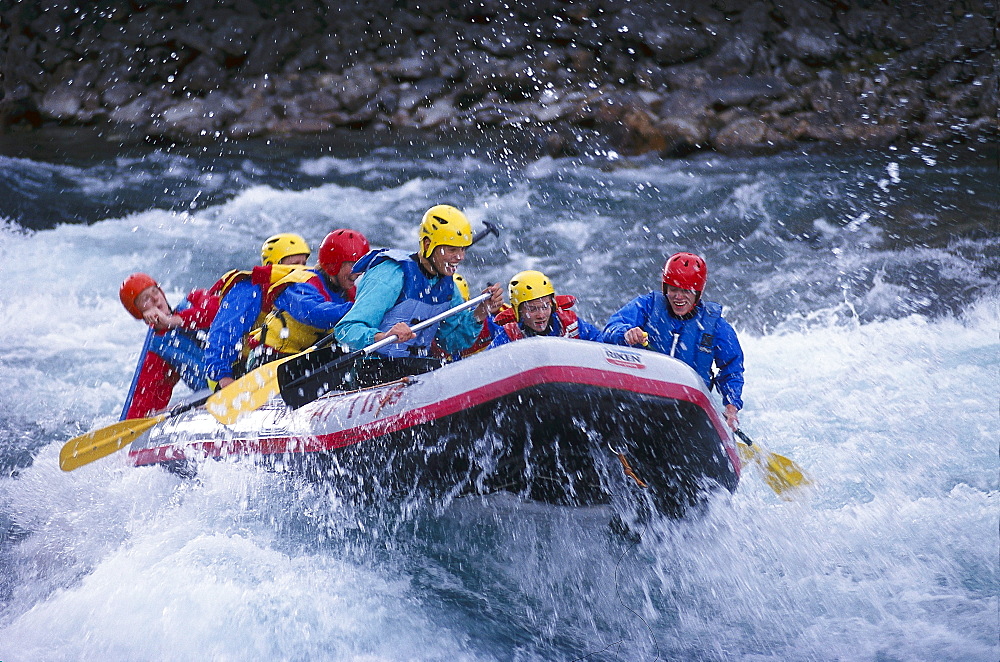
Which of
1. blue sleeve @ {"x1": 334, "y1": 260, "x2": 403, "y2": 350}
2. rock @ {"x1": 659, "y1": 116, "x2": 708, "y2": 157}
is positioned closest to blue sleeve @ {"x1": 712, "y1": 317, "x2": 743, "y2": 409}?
blue sleeve @ {"x1": 334, "y1": 260, "x2": 403, "y2": 350}

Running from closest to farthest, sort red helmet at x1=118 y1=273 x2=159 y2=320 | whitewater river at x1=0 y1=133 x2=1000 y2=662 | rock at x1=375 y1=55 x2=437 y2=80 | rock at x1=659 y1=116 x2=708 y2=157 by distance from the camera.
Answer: whitewater river at x1=0 y1=133 x2=1000 y2=662 → red helmet at x1=118 y1=273 x2=159 y2=320 → rock at x1=659 y1=116 x2=708 y2=157 → rock at x1=375 y1=55 x2=437 y2=80

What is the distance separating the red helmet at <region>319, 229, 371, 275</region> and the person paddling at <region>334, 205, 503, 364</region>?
1.31 ft

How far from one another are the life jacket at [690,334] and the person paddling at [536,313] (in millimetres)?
351

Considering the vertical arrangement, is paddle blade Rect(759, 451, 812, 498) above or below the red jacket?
below

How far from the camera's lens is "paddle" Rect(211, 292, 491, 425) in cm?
407

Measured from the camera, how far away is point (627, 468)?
141 inches

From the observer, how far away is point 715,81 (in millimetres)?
12461

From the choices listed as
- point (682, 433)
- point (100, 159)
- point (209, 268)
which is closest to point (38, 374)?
point (209, 268)

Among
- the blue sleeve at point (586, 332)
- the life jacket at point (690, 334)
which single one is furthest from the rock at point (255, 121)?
the life jacket at point (690, 334)

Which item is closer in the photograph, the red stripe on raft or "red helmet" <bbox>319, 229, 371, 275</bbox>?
the red stripe on raft

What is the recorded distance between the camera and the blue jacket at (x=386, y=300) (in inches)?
153

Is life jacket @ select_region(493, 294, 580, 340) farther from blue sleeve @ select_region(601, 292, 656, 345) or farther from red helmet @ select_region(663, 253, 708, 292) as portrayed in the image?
red helmet @ select_region(663, 253, 708, 292)

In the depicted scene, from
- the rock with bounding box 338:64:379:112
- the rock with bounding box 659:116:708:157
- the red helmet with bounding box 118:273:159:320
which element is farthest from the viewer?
the rock with bounding box 338:64:379:112

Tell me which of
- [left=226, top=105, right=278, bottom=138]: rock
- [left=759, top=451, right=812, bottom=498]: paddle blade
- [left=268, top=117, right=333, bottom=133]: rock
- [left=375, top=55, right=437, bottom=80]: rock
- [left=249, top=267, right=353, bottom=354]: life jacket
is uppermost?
[left=249, top=267, right=353, bottom=354]: life jacket
